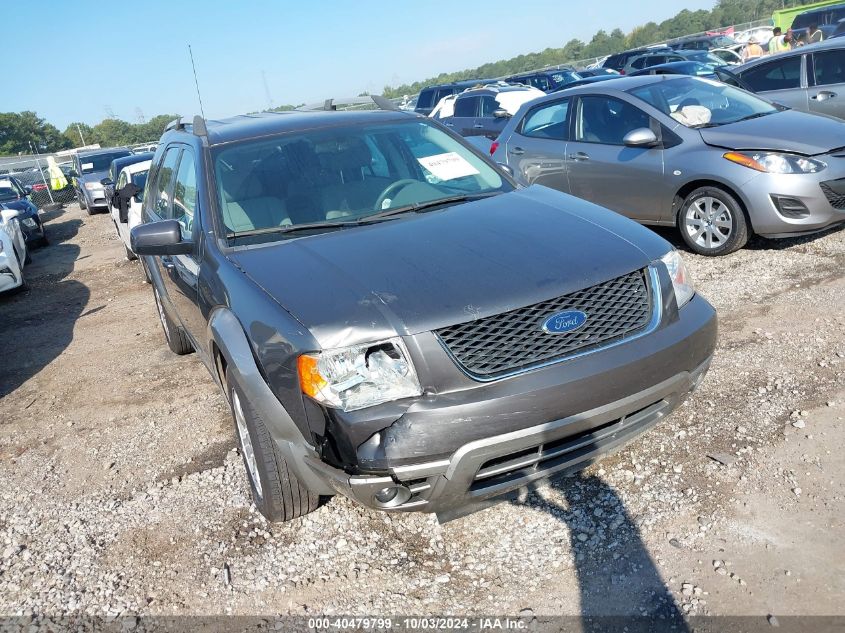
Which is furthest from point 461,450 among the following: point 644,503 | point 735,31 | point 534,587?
point 735,31

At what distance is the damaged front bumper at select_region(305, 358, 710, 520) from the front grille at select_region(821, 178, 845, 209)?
392 cm

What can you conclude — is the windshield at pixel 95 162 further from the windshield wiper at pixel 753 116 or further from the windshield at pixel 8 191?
the windshield wiper at pixel 753 116

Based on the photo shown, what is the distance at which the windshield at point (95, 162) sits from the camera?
61.8 ft

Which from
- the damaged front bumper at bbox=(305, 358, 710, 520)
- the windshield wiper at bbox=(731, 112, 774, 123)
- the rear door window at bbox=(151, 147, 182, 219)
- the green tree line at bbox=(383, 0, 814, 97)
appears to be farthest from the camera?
the green tree line at bbox=(383, 0, 814, 97)

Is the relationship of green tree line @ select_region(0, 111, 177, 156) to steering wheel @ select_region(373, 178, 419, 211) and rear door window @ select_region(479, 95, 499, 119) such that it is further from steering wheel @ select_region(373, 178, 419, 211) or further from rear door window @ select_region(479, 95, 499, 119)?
steering wheel @ select_region(373, 178, 419, 211)

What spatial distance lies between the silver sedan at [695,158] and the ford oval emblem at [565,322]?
3989 mm

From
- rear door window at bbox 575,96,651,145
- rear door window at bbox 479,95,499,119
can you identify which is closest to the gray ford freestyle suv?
rear door window at bbox 575,96,651,145

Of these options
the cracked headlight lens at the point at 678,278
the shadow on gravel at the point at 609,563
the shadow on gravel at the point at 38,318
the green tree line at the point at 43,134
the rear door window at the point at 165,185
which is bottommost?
the shadow on gravel at the point at 609,563

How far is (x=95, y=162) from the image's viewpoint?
19156 mm

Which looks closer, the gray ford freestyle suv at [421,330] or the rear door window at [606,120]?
the gray ford freestyle suv at [421,330]

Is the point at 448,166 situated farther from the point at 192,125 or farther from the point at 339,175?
the point at 192,125

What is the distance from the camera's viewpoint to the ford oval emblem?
8.55 ft

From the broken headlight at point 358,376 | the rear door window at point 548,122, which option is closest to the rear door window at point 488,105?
the rear door window at point 548,122

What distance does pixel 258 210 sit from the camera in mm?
3488
